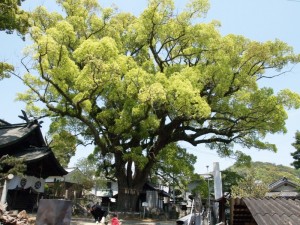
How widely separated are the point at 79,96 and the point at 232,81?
948 centimetres

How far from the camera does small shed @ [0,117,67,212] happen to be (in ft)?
54.6

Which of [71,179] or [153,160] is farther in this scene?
[71,179]

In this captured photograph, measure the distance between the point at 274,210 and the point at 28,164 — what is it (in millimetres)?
15357

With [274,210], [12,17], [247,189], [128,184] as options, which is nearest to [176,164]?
[128,184]

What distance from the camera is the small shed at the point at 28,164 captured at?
16656 mm

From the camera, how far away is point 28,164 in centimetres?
1684

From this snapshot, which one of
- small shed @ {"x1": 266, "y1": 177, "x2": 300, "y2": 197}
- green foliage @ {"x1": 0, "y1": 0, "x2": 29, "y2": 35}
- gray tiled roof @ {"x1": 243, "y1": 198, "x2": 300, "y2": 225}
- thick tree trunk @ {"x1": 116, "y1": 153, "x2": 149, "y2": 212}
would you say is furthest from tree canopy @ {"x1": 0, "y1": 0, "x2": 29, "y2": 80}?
small shed @ {"x1": 266, "y1": 177, "x2": 300, "y2": 197}

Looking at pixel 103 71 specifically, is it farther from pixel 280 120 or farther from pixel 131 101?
pixel 280 120

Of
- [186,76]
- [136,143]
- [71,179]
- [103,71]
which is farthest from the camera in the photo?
[71,179]

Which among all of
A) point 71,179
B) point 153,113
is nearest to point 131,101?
point 153,113

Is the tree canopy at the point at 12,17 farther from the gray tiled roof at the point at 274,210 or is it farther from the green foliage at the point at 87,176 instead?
the green foliage at the point at 87,176

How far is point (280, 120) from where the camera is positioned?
18938 mm

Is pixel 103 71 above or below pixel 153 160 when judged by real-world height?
above

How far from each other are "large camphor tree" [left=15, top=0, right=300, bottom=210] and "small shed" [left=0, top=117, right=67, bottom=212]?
2322 mm
